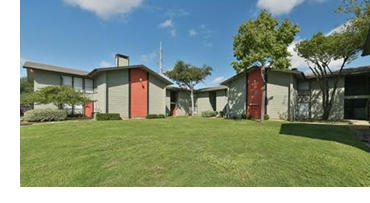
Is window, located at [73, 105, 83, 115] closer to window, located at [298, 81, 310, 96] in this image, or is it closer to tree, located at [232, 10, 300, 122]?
tree, located at [232, 10, 300, 122]

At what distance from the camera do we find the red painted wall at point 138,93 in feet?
67.3

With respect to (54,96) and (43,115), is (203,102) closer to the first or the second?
(54,96)

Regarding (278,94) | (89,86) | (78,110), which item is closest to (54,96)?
(78,110)

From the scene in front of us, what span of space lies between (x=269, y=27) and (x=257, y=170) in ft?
56.5

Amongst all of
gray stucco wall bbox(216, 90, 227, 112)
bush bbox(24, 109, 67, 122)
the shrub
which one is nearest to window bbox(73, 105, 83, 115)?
bush bbox(24, 109, 67, 122)

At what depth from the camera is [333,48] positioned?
16.9 meters

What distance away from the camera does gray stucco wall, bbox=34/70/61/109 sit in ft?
61.8

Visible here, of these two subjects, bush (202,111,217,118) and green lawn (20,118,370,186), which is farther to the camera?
bush (202,111,217,118)

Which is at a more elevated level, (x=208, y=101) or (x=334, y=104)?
(x=208, y=101)

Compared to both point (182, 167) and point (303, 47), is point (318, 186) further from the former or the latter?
point (303, 47)

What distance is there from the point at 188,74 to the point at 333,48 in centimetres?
1868

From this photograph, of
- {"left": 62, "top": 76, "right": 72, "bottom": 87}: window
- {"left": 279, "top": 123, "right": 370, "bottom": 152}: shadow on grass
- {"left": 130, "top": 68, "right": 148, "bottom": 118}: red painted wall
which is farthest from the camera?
{"left": 62, "top": 76, "right": 72, "bottom": 87}: window

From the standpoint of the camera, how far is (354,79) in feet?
70.0

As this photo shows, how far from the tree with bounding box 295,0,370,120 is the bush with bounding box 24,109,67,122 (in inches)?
1007
